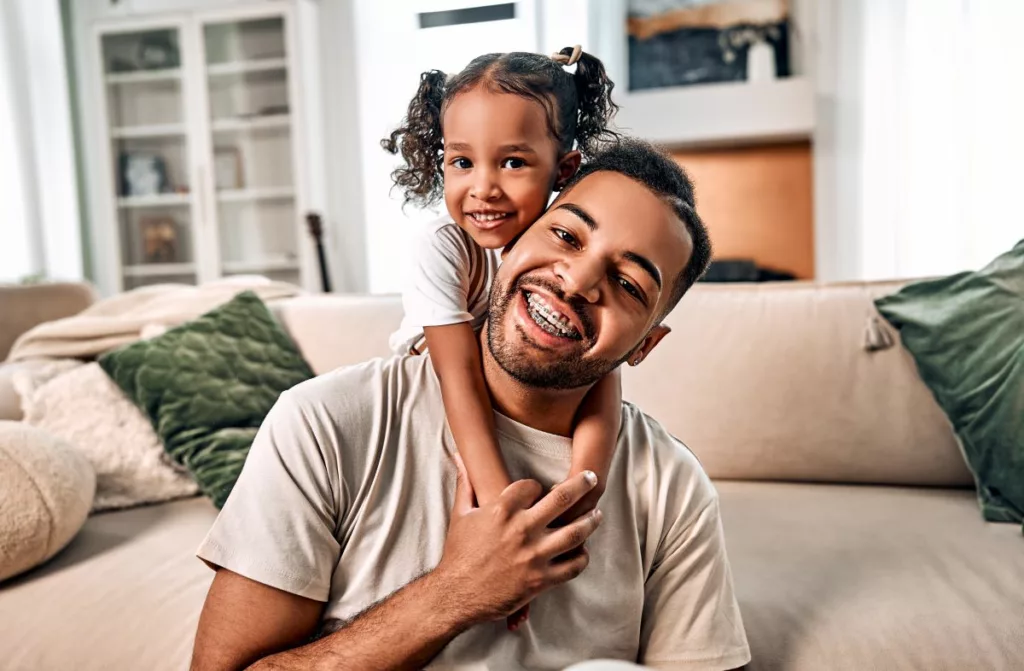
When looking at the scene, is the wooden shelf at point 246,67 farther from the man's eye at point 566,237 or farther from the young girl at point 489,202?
the man's eye at point 566,237

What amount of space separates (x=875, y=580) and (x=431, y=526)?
786mm

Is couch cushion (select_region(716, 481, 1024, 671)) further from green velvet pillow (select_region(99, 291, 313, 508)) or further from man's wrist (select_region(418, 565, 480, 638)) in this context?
green velvet pillow (select_region(99, 291, 313, 508))

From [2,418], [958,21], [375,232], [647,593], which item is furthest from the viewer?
[375,232]

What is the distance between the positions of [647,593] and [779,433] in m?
0.81

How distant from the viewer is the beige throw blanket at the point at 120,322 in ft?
6.44

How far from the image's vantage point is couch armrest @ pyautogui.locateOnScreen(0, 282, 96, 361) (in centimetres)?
Answer: 261

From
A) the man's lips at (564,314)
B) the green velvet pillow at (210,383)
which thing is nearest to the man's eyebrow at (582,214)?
the man's lips at (564,314)

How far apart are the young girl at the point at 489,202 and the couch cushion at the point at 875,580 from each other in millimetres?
465

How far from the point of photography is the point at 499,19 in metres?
4.11

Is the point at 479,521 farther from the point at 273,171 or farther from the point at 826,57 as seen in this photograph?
the point at 273,171

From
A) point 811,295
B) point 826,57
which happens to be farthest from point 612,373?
point 826,57

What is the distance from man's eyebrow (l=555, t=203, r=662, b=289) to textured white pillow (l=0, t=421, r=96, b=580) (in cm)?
102

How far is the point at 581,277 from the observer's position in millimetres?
944

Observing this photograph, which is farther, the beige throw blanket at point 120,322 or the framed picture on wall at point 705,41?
the framed picture on wall at point 705,41
